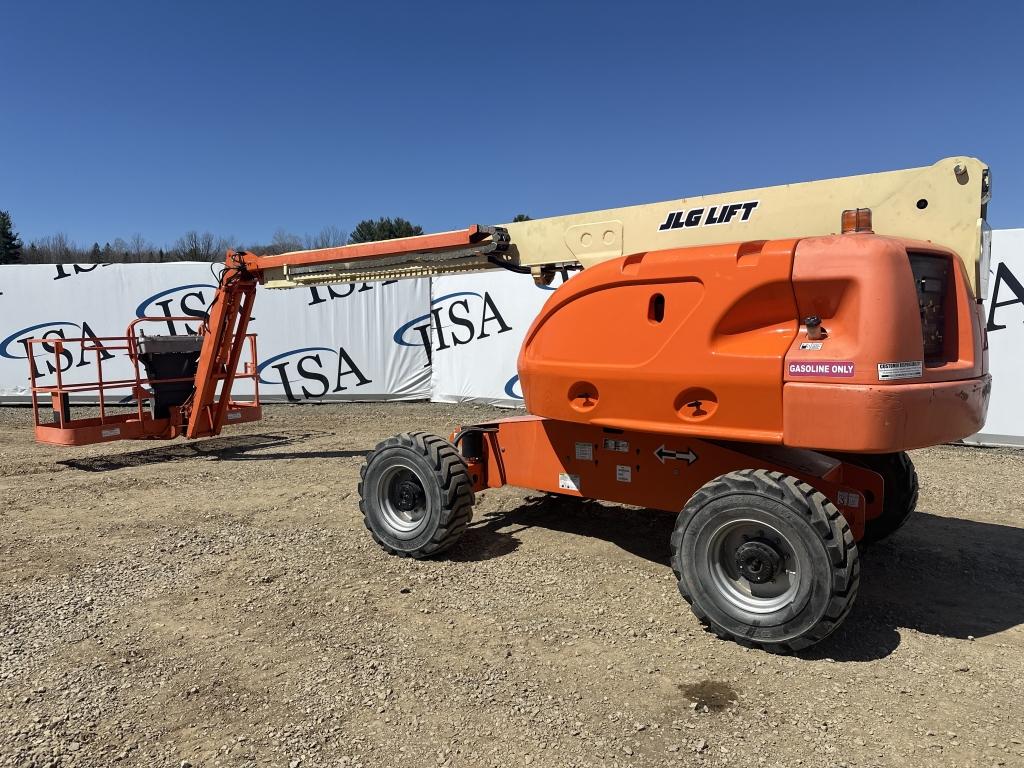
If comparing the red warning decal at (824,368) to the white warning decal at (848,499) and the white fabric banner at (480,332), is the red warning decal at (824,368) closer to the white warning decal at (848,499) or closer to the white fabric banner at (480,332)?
the white warning decal at (848,499)

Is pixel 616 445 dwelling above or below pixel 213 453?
above

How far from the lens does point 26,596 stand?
4699mm

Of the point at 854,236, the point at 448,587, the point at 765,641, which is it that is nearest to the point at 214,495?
the point at 448,587

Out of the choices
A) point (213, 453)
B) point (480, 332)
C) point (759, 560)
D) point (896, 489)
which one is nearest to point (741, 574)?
point (759, 560)

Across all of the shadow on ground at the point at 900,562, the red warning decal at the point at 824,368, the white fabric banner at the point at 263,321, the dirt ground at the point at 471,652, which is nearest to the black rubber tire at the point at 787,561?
the dirt ground at the point at 471,652

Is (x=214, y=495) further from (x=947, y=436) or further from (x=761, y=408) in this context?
(x=947, y=436)

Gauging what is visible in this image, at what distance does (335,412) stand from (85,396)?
19.4 feet

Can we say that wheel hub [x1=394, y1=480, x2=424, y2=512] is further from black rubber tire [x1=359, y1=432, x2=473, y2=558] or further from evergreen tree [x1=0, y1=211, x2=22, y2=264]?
evergreen tree [x1=0, y1=211, x2=22, y2=264]

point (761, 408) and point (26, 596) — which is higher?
point (761, 408)

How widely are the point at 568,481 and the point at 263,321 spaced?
36.7ft

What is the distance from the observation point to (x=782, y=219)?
4.16m

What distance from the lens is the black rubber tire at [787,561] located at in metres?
3.56

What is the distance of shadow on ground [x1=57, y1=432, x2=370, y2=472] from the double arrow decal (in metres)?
5.70

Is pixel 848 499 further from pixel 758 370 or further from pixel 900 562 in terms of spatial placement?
pixel 900 562
